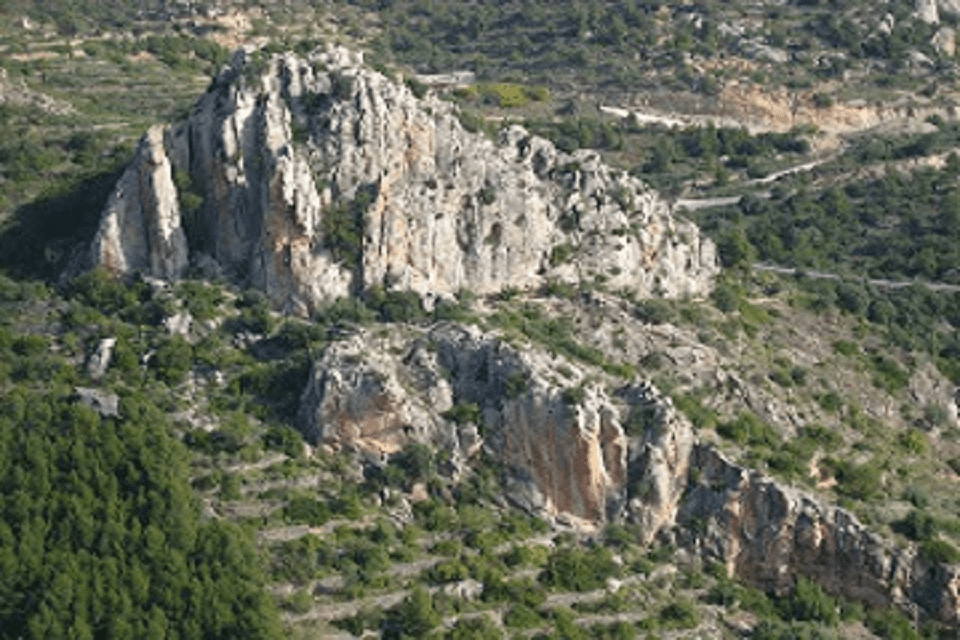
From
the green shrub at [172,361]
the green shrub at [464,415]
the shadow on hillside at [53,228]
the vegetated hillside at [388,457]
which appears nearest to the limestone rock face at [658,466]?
the vegetated hillside at [388,457]

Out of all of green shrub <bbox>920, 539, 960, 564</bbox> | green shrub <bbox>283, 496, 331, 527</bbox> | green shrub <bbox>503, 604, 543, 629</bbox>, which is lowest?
green shrub <bbox>920, 539, 960, 564</bbox>

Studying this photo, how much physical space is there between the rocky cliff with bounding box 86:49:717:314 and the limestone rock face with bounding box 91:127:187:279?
A: 65mm

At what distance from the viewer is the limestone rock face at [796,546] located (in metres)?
77.9

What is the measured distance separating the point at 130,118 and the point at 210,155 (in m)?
27.1

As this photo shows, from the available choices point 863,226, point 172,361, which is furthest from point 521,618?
point 863,226

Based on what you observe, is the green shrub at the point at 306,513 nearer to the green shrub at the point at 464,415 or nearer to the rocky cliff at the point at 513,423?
the rocky cliff at the point at 513,423

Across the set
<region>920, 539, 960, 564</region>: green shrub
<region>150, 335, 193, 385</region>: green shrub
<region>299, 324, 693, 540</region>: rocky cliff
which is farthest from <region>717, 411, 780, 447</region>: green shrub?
<region>150, 335, 193, 385</region>: green shrub

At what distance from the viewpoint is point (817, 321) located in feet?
323

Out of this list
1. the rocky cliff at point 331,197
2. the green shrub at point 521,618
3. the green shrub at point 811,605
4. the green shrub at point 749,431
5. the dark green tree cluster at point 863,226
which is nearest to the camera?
the green shrub at point 521,618

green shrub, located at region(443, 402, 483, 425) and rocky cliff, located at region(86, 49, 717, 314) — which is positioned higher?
rocky cliff, located at region(86, 49, 717, 314)

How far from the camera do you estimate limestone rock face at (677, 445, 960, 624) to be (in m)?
77.9

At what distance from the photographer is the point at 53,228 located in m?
91.0

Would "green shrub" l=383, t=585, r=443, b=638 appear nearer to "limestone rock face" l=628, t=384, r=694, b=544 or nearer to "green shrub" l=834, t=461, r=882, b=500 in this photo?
"limestone rock face" l=628, t=384, r=694, b=544

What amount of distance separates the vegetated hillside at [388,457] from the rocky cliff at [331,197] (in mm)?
1746
